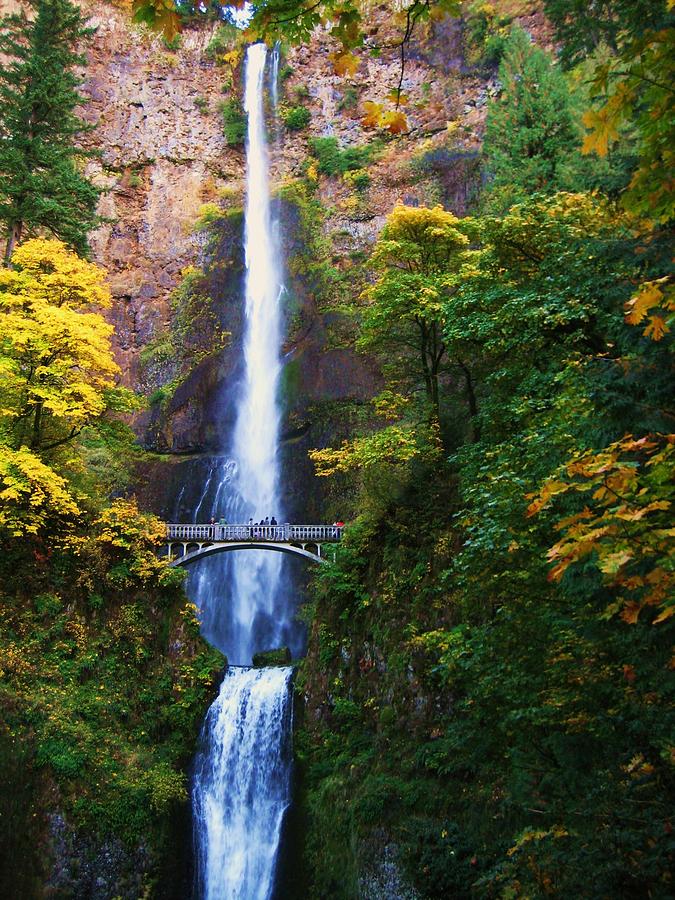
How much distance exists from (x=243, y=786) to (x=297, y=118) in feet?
122

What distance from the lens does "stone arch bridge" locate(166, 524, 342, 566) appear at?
22156 millimetres

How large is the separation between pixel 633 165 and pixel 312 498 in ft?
68.4

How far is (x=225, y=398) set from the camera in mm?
31438

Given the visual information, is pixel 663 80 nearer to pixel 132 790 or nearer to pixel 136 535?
pixel 132 790

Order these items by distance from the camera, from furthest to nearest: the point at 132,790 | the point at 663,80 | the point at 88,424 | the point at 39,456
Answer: the point at 88,424, the point at 39,456, the point at 132,790, the point at 663,80

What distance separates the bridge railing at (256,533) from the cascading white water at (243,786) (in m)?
5.08

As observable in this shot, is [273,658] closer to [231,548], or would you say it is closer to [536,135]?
[231,548]

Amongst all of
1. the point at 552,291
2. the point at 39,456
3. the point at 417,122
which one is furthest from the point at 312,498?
the point at 417,122

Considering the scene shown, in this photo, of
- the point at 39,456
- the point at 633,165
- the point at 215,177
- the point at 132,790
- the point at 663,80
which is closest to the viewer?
the point at 663,80

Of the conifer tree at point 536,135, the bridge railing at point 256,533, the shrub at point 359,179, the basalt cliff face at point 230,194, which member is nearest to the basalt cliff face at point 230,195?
the basalt cliff face at point 230,194

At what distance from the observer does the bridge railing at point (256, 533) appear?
73.4 feet

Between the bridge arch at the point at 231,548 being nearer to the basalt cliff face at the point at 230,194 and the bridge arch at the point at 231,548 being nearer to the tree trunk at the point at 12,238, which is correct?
the basalt cliff face at the point at 230,194

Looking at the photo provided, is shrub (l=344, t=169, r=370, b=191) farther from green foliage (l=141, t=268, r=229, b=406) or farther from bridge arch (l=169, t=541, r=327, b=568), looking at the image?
bridge arch (l=169, t=541, r=327, b=568)

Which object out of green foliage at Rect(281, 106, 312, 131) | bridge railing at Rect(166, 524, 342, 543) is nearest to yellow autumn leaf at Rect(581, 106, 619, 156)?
bridge railing at Rect(166, 524, 342, 543)
